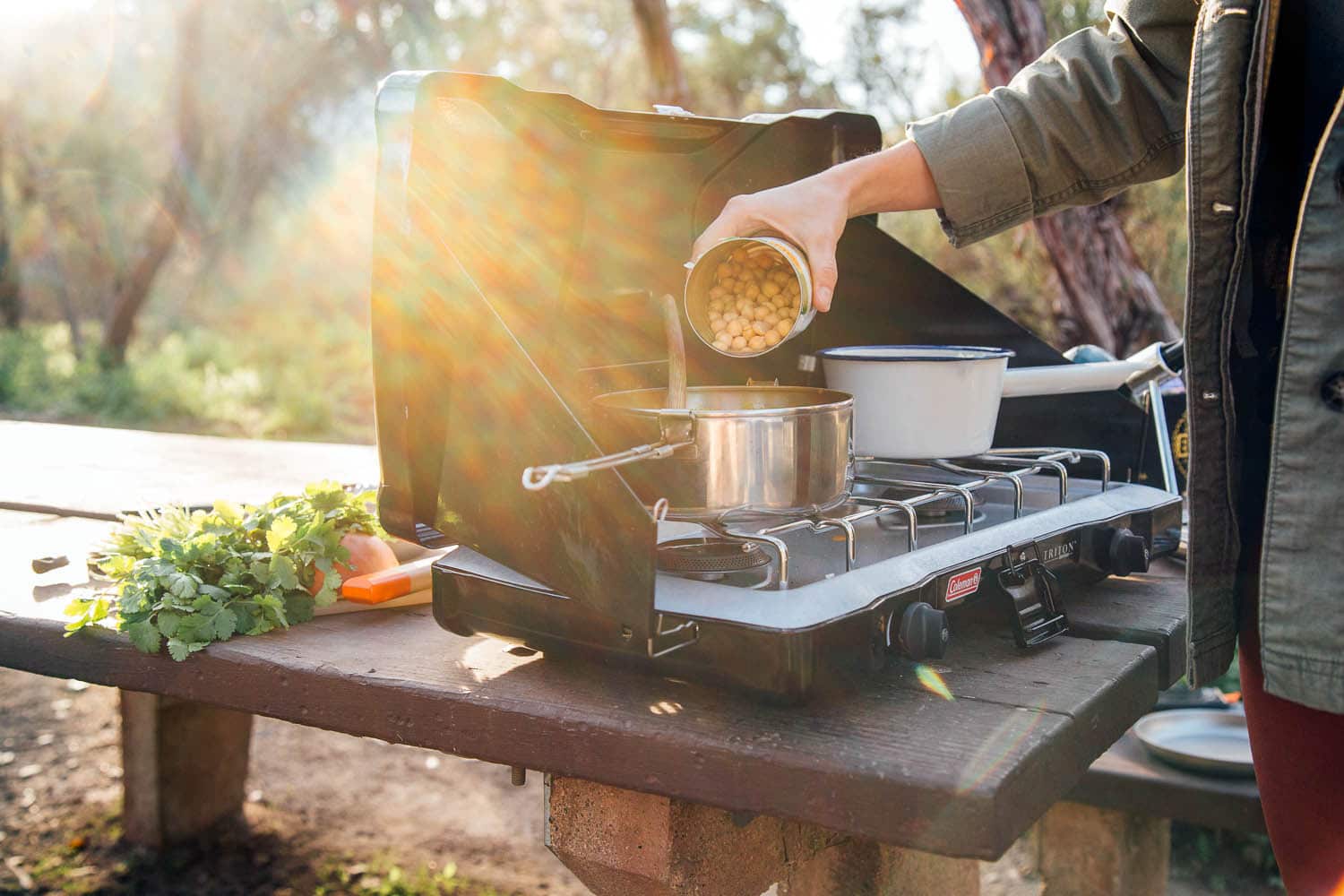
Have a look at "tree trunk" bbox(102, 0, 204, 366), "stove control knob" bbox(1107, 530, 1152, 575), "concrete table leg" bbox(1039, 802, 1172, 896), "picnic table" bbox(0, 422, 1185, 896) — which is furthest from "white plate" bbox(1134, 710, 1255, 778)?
"tree trunk" bbox(102, 0, 204, 366)

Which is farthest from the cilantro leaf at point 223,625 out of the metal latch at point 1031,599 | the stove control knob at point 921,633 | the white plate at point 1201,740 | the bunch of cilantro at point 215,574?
the white plate at point 1201,740

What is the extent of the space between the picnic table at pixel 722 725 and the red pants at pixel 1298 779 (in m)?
0.14

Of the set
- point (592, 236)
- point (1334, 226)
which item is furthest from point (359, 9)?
point (1334, 226)

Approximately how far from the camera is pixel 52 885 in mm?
2852

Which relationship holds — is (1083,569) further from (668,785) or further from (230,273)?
(230,273)

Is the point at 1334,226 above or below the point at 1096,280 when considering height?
below

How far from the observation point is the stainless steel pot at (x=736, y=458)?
1.20 metres

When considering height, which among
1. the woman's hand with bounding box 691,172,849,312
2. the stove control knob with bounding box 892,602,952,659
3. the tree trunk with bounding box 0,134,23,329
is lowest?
the stove control knob with bounding box 892,602,952,659

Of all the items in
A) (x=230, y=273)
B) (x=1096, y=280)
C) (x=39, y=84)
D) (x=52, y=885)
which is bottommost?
(x=52, y=885)

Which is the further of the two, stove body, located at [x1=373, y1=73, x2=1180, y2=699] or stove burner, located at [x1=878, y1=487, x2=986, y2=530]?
stove burner, located at [x1=878, y1=487, x2=986, y2=530]

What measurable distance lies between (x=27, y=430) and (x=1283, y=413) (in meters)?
3.39

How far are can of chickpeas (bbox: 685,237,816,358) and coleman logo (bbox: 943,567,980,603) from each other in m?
0.33

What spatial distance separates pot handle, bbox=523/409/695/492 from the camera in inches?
42.0

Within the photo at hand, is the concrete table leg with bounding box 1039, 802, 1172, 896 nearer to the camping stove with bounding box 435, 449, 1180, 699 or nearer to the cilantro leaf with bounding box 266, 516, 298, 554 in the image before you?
the camping stove with bounding box 435, 449, 1180, 699
